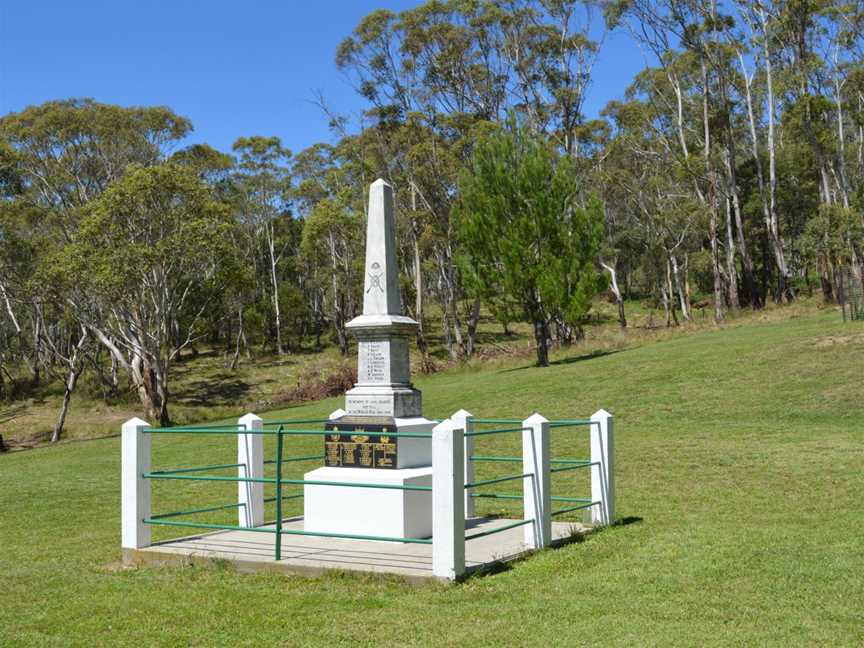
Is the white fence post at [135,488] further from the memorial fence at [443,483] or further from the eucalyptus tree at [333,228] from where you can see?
the eucalyptus tree at [333,228]

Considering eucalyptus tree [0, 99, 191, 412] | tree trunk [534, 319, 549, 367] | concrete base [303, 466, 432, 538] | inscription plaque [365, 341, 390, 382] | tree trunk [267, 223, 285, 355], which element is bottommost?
concrete base [303, 466, 432, 538]

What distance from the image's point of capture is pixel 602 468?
1091 cm

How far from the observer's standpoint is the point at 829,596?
23.1 ft

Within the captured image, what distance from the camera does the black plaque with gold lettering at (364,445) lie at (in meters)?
10.2

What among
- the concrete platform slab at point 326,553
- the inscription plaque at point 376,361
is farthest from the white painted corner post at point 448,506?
the inscription plaque at point 376,361

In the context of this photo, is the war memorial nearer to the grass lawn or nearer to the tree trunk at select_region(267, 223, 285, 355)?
the grass lawn

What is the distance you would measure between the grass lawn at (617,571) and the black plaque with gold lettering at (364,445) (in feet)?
6.98

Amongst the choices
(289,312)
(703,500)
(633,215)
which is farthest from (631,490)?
(633,215)

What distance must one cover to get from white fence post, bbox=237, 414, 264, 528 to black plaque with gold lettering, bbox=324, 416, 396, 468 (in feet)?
3.90

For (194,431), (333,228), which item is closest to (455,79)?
(333,228)

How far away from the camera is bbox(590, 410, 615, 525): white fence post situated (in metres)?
10.8

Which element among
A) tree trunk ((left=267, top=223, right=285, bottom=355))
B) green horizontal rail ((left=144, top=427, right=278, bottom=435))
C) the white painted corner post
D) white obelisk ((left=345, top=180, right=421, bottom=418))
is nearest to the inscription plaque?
white obelisk ((left=345, top=180, right=421, bottom=418))

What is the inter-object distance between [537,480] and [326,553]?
2.27 m

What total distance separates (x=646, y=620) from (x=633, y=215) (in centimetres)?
6345
